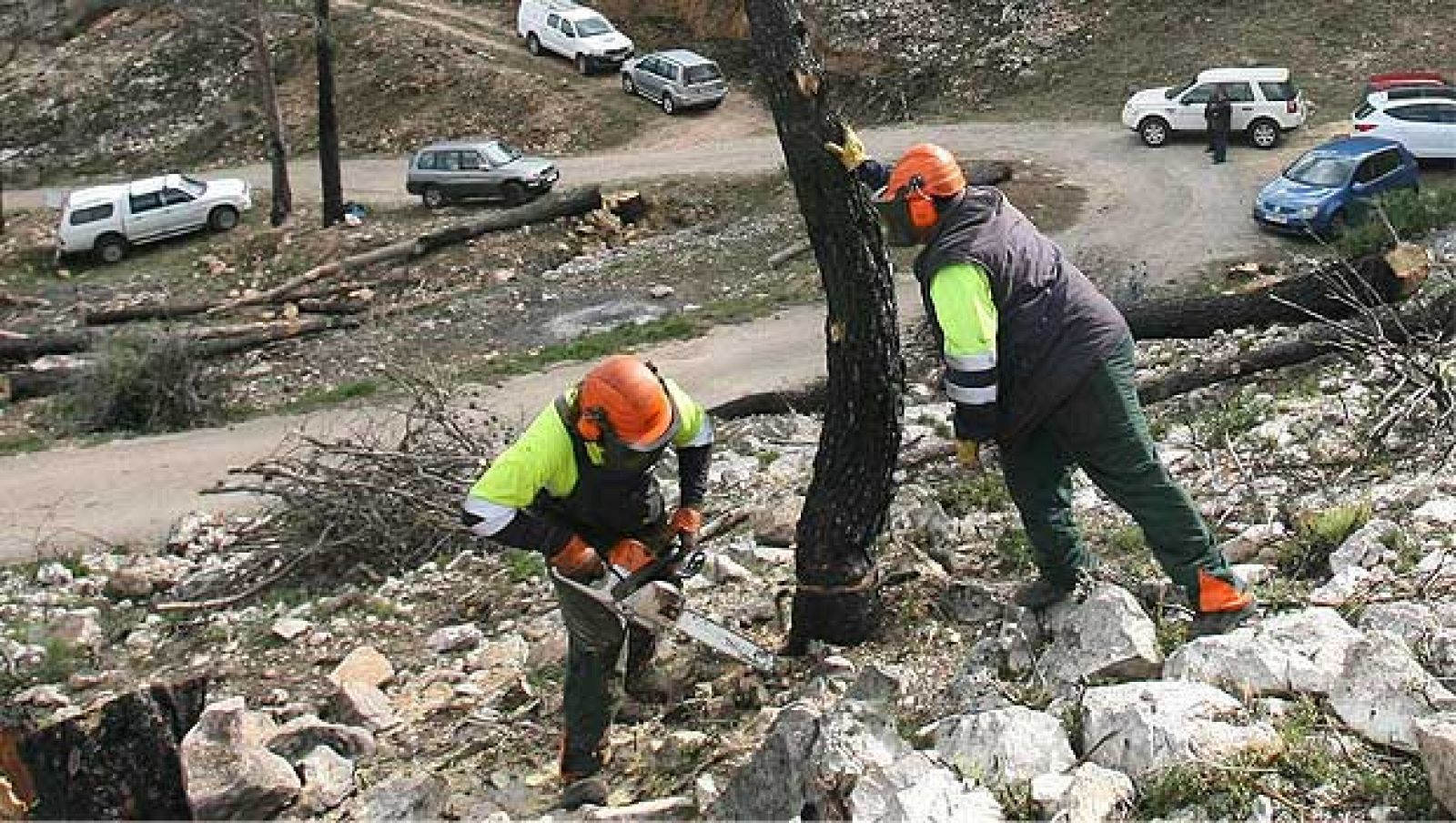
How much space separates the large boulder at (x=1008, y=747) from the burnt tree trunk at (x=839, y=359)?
159 centimetres

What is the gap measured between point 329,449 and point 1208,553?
6119 mm

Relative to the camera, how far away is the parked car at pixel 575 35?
31078 mm

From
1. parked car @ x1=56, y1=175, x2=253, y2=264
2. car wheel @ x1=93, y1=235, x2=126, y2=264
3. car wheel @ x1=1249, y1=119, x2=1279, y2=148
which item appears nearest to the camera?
car wheel @ x1=1249, y1=119, x2=1279, y2=148

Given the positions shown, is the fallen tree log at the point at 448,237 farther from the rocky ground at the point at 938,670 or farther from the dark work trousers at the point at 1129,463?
the dark work trousers at the point at 1129,463

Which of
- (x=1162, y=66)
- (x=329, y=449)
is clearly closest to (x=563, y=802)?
(x=329, y=449)

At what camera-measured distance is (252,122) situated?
3288cm

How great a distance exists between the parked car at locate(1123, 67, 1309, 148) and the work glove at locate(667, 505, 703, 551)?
19.4 metres

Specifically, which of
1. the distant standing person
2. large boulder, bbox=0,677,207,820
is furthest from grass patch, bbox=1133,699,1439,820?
the distant standing person

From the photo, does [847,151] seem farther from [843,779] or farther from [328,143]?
[328,143]

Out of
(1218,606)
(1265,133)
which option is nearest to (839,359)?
(1218,606)

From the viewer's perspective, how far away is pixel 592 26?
103 feet

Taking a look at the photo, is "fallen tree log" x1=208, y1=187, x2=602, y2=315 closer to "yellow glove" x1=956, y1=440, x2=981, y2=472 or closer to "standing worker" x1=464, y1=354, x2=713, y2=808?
"standing worker" x1=464, y1=354, x2=713, y2=808

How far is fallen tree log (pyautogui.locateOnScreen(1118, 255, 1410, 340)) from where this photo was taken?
1070 cm

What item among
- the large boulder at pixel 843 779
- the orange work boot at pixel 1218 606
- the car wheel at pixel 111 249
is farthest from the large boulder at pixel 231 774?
the car wheel at pixel 111 249
